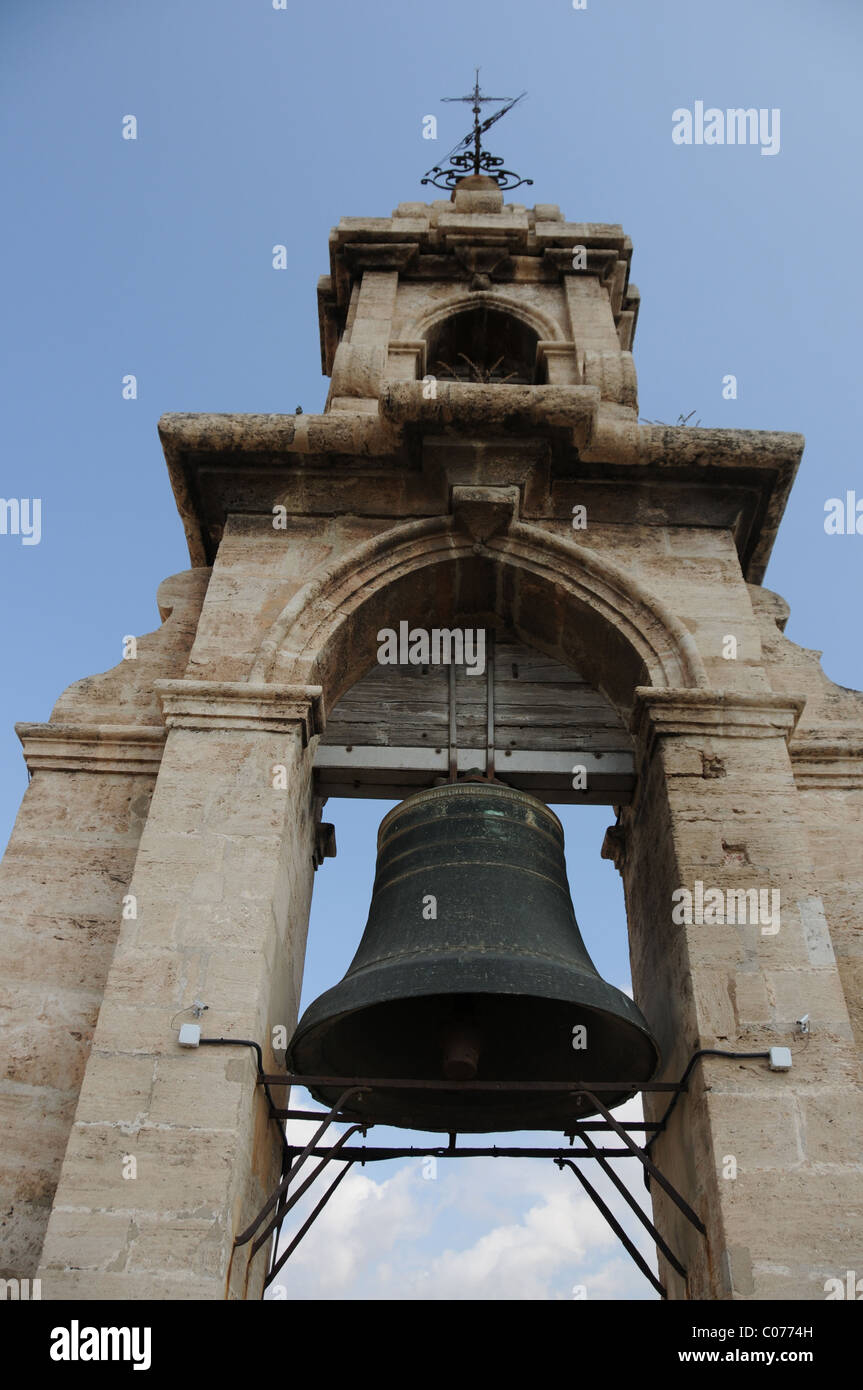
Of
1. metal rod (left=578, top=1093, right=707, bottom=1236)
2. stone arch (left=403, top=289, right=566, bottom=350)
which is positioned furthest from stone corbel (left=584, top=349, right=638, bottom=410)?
metal rod (left=578, top=1093, right=707, bottom=1236)

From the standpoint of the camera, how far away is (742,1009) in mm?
3998

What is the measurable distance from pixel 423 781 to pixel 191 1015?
2141 mm

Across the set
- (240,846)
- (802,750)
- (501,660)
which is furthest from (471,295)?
(240,846)

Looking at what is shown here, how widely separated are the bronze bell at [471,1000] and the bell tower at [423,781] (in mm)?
312

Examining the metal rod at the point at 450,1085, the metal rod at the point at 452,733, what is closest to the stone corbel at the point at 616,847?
the metal rod at the point at 452,733

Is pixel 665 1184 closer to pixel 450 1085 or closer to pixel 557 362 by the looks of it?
pixel 450 1085

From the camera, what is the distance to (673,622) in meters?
5.30

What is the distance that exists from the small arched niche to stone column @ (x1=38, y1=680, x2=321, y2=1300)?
3.68 m

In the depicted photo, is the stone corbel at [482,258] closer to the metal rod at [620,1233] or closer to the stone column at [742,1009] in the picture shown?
the stone column at [742,1009]

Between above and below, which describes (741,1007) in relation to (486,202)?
below

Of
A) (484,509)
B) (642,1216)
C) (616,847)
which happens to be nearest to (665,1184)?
(642,1216)
